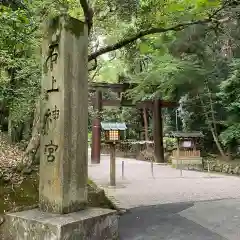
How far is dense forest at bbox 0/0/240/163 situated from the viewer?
242 inches

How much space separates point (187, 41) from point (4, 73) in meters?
11.5

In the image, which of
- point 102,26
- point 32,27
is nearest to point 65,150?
point 32,27

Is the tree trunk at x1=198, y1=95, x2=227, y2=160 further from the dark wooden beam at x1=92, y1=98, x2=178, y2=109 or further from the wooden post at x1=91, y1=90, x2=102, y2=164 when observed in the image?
the wooden post at x1=91, y1=90, x2=102, y2=164

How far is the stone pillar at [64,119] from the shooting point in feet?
14.6

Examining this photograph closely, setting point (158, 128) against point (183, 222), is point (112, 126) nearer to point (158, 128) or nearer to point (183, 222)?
point (183, 222)

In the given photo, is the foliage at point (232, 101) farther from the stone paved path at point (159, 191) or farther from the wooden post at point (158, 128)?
the stone paved path at point (159, 191)

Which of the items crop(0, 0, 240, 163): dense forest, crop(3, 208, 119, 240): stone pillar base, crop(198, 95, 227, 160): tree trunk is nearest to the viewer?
crop(3, 208, 119, 240): stone pillar base

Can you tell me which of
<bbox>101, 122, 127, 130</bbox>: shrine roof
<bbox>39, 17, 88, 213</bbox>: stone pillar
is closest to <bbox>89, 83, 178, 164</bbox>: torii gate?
<bbox>101, 122, 127, 130</bbox>: shrine roof

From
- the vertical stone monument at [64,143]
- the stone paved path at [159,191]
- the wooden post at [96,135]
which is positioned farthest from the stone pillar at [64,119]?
the wooden post at [96,135]

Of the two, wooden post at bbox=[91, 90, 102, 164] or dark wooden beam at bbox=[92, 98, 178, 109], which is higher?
dark wooden beam at bbox=[92, 98, 178, 109]

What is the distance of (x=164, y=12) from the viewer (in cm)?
699

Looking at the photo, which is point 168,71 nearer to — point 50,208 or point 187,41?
point 187,41

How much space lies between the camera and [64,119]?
4.50 m

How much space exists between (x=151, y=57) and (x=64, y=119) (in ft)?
41.4
